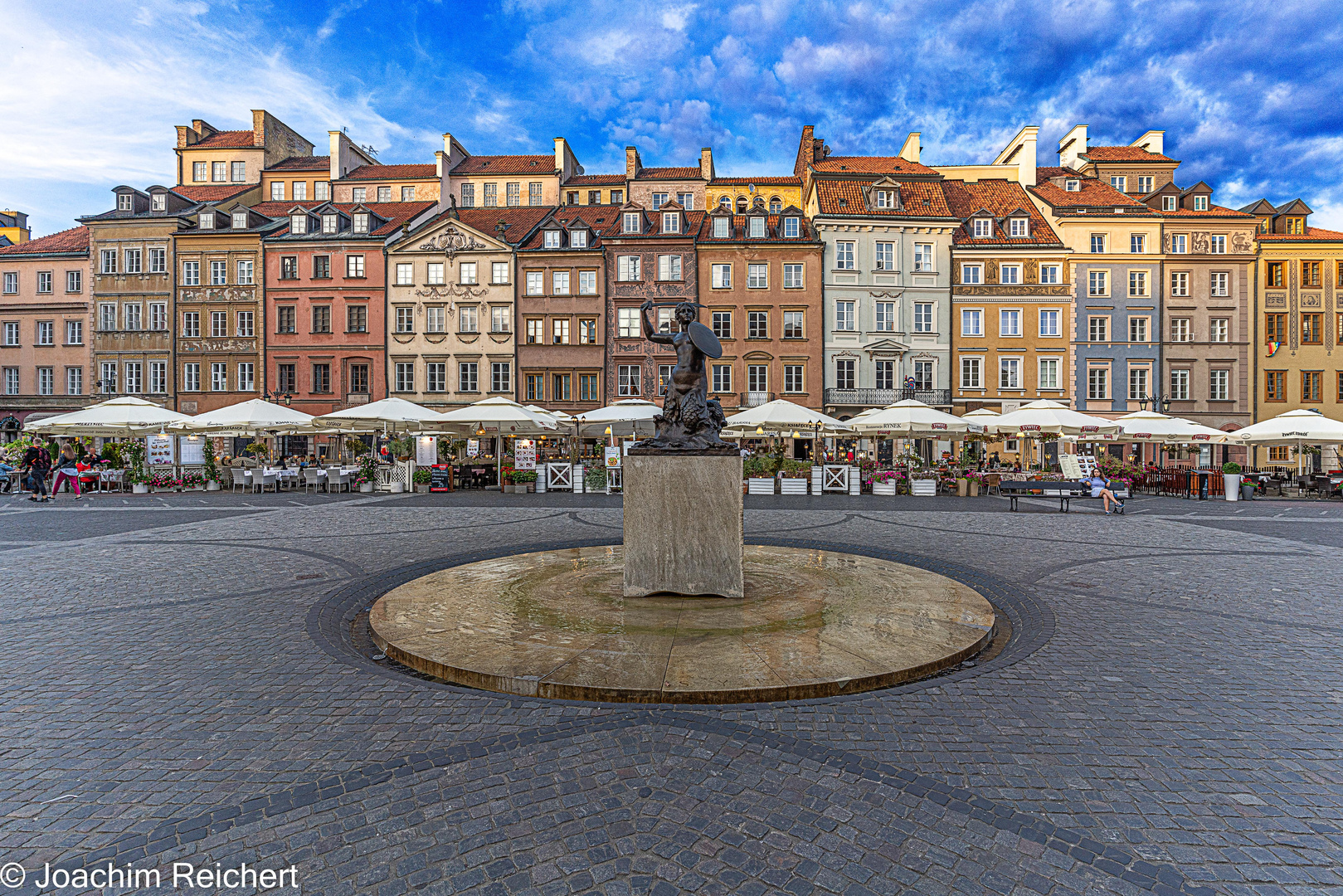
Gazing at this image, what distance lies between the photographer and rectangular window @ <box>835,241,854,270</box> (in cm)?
3769

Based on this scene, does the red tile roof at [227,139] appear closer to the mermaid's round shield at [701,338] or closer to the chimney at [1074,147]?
the mermaid's round shield at [701,338]

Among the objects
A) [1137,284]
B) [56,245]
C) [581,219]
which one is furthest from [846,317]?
[56,245]

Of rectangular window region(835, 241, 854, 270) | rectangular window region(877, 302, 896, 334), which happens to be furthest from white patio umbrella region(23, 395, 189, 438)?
rectangular window region(877, 302, 896, 334)

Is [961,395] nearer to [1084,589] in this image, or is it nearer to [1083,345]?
[1083,345]

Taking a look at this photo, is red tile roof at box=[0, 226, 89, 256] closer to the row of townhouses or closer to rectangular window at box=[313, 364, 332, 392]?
the row of townhouses

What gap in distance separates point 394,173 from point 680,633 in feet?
154

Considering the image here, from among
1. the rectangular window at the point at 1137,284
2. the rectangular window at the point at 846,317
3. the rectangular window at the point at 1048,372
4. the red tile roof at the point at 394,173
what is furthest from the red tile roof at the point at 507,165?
the rectangular window at the point at 1137,284

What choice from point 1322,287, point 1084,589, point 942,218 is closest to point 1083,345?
point 942,218

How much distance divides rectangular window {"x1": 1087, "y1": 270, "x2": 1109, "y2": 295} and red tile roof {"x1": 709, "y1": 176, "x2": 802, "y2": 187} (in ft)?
61.7

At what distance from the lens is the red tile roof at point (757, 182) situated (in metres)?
46.0

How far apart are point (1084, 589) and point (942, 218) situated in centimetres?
3418

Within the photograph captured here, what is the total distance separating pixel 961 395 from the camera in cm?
3750

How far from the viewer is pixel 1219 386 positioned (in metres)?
37.8

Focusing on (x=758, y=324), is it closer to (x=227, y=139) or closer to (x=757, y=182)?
(x=757, y=182)
